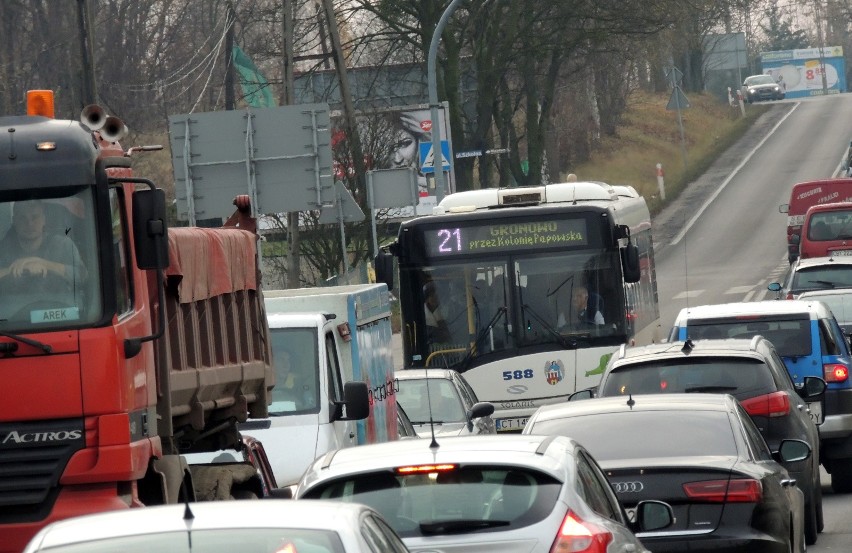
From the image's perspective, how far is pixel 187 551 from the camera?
445cm

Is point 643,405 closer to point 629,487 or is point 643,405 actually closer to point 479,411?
point 629,487

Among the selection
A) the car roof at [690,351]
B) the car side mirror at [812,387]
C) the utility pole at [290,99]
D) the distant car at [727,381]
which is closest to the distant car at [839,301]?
the car side mirror at [812,387]

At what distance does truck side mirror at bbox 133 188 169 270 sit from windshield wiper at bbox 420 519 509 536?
116 inches

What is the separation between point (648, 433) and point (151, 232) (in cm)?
286

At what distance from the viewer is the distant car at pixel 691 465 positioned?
27.9ft

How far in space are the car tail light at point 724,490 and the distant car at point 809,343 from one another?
6760 mm

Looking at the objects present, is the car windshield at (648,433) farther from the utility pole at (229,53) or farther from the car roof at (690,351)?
the utility pole at (229,53)

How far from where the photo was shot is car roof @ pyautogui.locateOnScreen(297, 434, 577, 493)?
21.0 feet

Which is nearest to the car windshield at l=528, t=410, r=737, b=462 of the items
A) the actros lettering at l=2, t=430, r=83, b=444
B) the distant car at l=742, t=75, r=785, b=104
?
the actros lettering at l=2, t=430, r=83, b=444

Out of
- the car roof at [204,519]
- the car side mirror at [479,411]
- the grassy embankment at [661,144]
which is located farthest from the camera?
the grassy embankment at [661,144]

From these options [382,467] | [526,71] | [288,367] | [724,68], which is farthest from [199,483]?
[724,68]

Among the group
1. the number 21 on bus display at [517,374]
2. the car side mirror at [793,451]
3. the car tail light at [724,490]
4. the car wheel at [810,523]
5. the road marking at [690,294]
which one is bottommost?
the road marking at [690,294]

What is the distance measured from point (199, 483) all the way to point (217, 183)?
13.4m

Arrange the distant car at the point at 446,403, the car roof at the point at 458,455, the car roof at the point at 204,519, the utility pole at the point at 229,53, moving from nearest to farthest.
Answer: the car roof at the point at 204,519
the car roof at the point at 458,455
the distant car at the point at 446,403
the utility pole at the point at 229,53
